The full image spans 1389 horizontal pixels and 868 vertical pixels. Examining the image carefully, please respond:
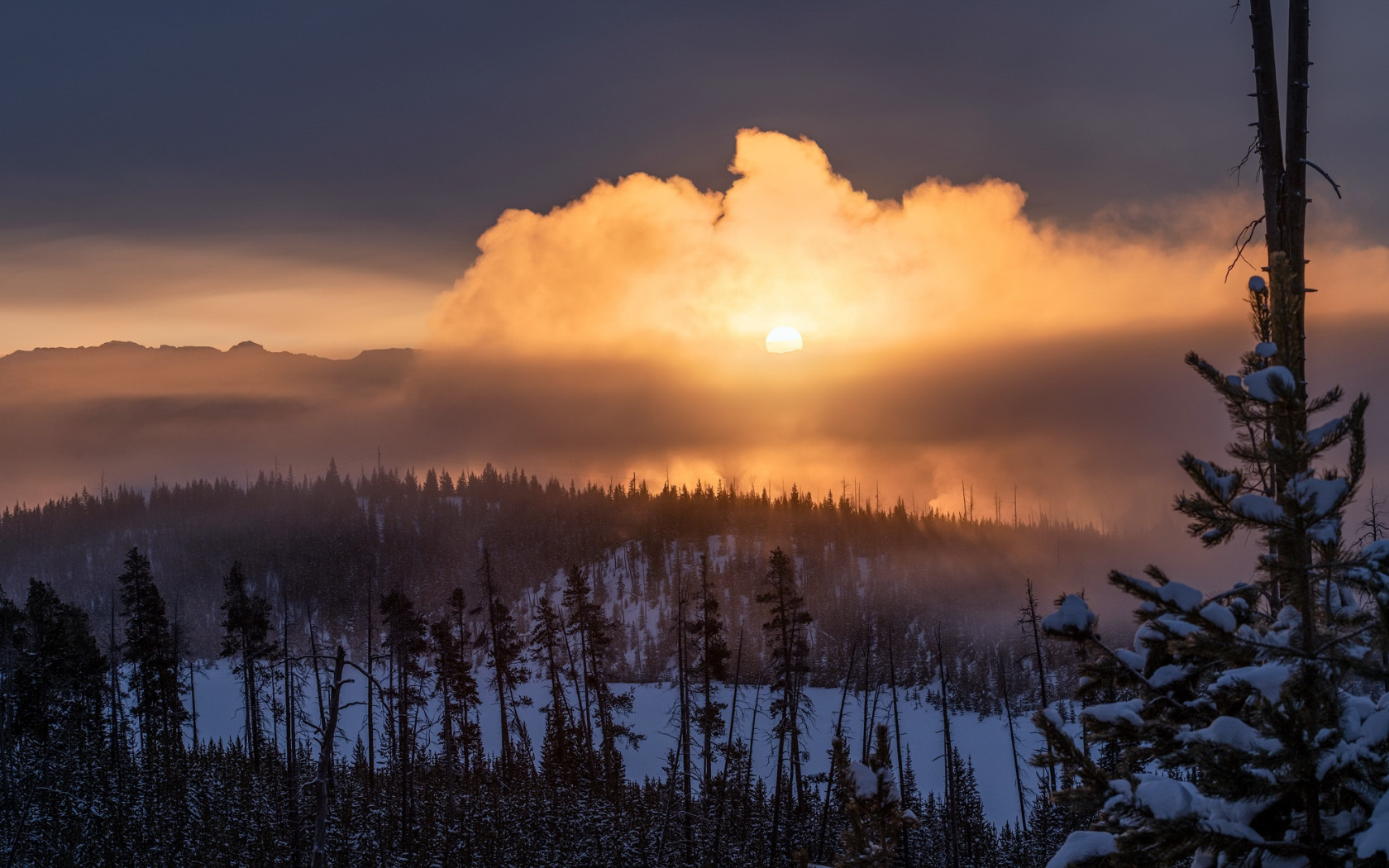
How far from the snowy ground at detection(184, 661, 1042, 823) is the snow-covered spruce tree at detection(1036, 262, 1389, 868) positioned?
2916 inches

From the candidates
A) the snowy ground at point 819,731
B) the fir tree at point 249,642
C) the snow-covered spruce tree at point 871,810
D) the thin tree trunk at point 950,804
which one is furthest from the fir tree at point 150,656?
the snow-covered spruce tree at point 871,810

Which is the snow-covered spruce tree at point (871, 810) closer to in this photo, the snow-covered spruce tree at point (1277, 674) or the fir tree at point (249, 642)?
the snow-covered spruce tree at point (1277, 674)

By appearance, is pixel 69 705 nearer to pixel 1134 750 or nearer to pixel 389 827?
pixel 389 827

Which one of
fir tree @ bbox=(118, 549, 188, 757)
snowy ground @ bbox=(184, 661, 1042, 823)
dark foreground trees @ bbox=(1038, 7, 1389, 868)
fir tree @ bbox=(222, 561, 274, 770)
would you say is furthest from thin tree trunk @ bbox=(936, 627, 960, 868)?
fir tree @ bbox=(118, 549, 188, 757)

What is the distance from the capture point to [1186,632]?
23.9ft

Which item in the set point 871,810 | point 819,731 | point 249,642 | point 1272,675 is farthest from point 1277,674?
point 819,731

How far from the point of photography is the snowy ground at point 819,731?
8919 cm

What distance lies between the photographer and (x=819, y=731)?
95.7 m

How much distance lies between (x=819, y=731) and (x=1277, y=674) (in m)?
94.3

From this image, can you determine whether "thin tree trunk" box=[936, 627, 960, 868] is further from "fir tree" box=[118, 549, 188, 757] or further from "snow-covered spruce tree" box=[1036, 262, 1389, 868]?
"fir tree" box=[118, 549, 188, 757]

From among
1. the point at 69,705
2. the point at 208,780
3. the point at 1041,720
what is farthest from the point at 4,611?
the point at 1041,720

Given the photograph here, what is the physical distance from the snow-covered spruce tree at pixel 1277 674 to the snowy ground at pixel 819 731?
7407 centimetres

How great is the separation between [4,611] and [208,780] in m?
15.0

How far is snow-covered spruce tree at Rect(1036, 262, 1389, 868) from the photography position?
20.7 ft
